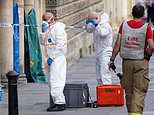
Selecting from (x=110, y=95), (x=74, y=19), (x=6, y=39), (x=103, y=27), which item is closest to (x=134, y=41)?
(x=110, y=95)

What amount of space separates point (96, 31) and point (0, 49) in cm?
325

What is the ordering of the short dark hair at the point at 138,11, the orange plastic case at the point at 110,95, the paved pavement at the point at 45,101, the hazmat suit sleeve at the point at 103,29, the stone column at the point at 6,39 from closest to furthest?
1. the short dark hair at the point at 138,11
2. the paved pavement at the point at 45,101
3. the orange plastic case at the point at 110,95
4. the hazmat suit sleeve at the point at 103,29
5. the stone column at the point at 6,39

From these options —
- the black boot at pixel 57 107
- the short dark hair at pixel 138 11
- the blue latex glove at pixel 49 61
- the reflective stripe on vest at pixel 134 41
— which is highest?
the short dark hair at pixel 138 11

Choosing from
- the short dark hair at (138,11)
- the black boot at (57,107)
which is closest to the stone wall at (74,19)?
the black boot at (57,107)

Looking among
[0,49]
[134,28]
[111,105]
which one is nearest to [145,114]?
[111,105]

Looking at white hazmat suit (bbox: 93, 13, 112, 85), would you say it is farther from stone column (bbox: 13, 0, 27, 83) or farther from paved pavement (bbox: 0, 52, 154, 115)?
stone column (bbox: 13, 0, 27, 83)

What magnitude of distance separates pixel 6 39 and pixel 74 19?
7903mm

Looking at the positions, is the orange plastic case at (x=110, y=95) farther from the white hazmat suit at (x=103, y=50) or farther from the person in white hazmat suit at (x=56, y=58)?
the person in white hazmat suit at (x=56, y=58)

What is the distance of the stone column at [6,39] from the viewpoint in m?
17.7

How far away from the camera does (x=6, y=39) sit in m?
17.8

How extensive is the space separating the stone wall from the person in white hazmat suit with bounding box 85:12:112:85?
21.4 ft

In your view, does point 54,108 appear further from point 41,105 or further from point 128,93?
point 128,93

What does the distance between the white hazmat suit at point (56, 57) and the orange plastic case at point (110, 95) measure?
0.85 m

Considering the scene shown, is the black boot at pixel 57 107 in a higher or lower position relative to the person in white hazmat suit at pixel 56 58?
lower
